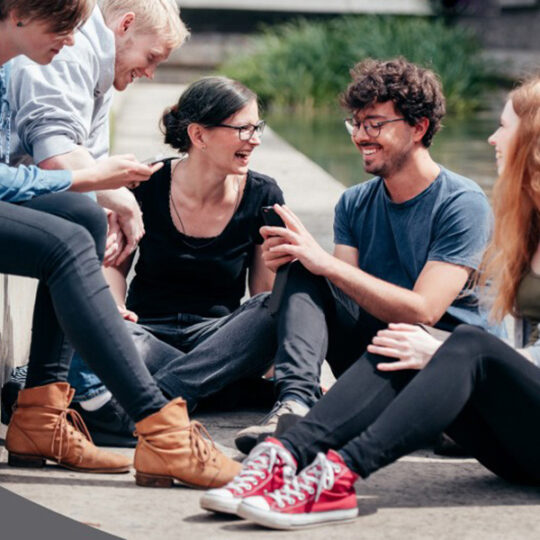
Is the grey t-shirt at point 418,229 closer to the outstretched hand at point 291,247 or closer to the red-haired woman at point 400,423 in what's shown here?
the outstretched hand at point 291,247

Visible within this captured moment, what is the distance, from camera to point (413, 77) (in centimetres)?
396

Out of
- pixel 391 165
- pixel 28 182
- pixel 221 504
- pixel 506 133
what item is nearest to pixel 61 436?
pixel 221 504

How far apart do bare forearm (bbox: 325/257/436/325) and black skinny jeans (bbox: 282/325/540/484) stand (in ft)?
1.57

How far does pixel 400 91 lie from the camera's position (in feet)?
13.0

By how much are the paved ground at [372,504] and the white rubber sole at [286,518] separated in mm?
22

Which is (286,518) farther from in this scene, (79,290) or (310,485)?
(79,290)

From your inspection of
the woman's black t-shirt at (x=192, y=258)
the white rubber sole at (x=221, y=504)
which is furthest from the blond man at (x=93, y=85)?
the white rubber sole at (x=221, y=504)

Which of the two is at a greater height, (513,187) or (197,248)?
(513,187)

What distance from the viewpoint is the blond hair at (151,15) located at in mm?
4137

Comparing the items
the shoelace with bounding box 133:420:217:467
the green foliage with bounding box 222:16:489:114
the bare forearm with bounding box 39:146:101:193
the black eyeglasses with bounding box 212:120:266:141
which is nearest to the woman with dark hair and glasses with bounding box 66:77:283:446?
the black eyeglasses with bounding box 212:120:266:141

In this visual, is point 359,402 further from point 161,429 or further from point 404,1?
point 404,1

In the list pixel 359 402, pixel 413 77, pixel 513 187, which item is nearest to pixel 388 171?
pixel 413 77

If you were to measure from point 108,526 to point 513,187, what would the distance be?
1.43 m

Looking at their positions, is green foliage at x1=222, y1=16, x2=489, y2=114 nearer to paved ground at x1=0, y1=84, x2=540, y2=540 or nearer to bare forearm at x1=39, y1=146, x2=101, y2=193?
bare forearm at x1=39, y1=146, x2=101, y2=193
